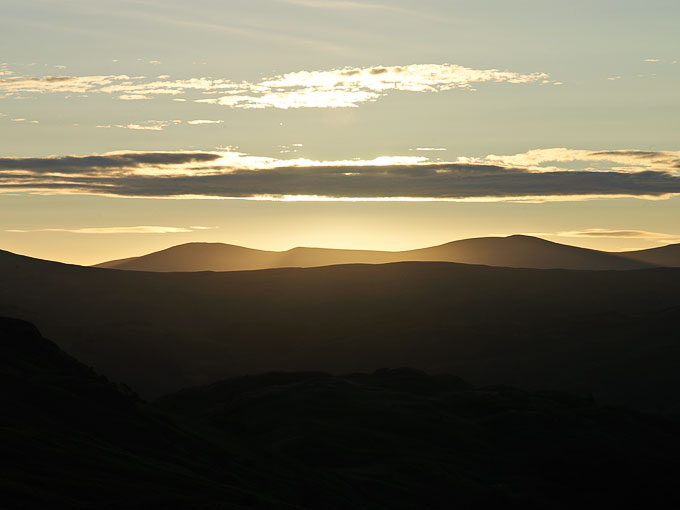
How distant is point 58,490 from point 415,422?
203 ft

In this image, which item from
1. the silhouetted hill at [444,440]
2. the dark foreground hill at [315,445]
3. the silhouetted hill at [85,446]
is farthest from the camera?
the silhouetted hill at [444,440]

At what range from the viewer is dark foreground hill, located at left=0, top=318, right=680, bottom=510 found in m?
54.0

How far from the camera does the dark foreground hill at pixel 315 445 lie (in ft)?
177

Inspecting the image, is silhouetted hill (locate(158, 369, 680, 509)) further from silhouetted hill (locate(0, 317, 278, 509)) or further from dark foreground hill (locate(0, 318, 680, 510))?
silhouetted hill (locate(0, 317, 278, 509))

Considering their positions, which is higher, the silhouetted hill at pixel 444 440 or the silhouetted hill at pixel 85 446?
the silhouetted hill at pixel 85 446

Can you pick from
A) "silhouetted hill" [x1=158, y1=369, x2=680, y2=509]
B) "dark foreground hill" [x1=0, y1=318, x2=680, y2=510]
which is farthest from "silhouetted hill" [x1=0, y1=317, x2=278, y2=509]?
"silhouetted hill" [x1=158, y1=369, x2=680, y2=509]

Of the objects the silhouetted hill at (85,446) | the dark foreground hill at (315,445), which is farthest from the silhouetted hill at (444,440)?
the silhouetted hill at (85,446)

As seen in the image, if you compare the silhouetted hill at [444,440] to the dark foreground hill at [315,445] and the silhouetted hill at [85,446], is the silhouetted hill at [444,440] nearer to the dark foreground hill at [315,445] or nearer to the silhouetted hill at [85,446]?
the dark foreground hill at [315,445]

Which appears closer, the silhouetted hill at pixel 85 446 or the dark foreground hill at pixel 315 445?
the silhouetted hill at pixel 85 446

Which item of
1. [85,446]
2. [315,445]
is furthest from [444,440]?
[85,446]

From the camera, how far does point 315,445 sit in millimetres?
91062

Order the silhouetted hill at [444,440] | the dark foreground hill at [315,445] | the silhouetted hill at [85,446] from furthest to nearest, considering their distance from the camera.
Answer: the silhouetted hill at [444,440] → the dark foreground hill at [315,445] → the silhouetted hill at [85,446]

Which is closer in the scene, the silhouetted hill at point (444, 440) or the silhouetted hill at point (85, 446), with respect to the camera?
the silhouetted hill at point (85, 446)

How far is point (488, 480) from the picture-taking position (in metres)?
85.7
